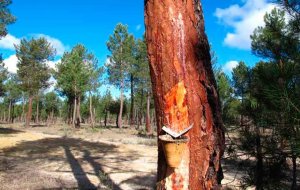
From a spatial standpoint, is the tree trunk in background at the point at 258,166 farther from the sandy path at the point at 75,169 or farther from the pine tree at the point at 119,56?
the pine tree at the point at 119,56

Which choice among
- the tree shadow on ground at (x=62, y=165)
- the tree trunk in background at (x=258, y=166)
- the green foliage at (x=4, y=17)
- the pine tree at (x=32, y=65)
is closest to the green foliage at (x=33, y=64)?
the pine tree at (x=32, y=65)

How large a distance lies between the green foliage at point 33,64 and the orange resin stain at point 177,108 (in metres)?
36.6

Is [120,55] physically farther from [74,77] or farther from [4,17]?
[4,17]

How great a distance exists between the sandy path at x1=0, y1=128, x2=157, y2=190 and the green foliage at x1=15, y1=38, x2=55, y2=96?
2286cm

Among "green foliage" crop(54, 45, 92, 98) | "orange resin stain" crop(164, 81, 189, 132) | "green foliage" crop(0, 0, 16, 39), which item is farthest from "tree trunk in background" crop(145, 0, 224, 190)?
"green foliage" crop(54, 45, 92, 98)

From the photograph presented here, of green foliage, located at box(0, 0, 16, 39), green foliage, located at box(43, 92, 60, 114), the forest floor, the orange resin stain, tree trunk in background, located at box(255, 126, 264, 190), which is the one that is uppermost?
green foliage, located at box(0, 0, 16, 39)

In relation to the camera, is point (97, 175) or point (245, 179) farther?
point (97, 175)

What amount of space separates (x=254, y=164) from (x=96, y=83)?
3656 cm

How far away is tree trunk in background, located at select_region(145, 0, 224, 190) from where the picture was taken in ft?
7.91

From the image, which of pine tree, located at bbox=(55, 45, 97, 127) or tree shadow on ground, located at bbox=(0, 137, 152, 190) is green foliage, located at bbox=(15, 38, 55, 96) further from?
tree shadow on ground, located at bbox=(0, 137, 152, 190)

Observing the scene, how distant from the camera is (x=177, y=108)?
7.95ft

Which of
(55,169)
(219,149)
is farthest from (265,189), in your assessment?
(55,169)

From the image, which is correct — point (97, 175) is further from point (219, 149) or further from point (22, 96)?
point (22, 96)

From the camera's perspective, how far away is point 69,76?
35219mm
